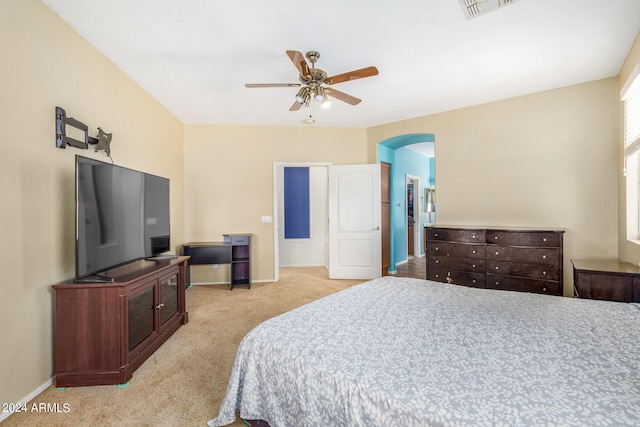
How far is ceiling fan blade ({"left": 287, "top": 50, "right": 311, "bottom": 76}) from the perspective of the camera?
221 cm

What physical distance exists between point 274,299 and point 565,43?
4.18 meters

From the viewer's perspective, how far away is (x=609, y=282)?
2490 millimetres

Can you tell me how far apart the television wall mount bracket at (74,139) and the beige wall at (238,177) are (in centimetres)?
218

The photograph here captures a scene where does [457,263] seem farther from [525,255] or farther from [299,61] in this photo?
[299,61]

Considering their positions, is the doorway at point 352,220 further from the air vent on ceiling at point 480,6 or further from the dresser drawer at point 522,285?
the air vent on ceiling at point 480,6

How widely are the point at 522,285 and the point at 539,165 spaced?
5.02ft

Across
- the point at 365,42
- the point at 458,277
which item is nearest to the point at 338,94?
the point at 365,42

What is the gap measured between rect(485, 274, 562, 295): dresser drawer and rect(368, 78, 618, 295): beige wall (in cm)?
60

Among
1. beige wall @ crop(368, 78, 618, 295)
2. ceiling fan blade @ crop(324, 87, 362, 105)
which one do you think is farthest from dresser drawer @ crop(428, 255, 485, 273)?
ceiling fan blade @ crop(324, 87, 362, 105)

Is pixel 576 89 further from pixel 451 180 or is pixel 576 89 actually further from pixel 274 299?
pixel 274 299

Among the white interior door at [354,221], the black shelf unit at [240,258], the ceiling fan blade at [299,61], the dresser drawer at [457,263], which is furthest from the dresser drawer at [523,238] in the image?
the black shelf unit at [240,258]

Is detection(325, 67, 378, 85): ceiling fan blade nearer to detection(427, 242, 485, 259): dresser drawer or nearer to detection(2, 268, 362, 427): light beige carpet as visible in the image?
detection(427, 242, 485, 259): dresser drawer

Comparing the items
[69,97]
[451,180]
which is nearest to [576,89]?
[451,180]

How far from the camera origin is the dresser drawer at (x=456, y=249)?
3.54m
